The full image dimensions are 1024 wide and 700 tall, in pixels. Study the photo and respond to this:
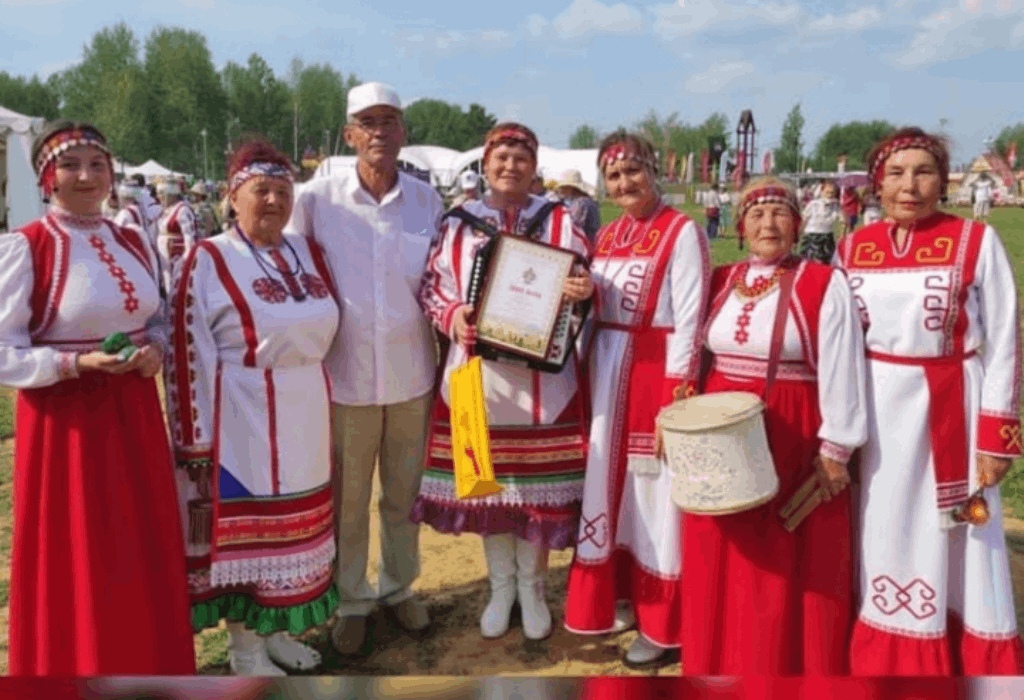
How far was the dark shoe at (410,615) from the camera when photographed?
12.7 ft

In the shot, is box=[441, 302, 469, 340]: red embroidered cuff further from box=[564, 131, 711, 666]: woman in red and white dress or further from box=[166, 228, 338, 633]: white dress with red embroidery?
box=[564, 131, 711, 666]: woman in red and white dress

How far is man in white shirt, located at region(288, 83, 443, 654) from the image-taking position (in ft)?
11.2

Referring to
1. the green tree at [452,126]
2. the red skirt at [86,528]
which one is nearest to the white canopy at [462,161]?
the red skirt at [86,528]

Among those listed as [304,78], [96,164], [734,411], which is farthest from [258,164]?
[304,78]

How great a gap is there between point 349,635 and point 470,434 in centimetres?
113

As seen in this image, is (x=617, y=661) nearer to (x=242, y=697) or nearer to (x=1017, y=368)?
(x=1017, y=368)

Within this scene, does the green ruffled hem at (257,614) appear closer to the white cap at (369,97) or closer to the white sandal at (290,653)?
the white sandal at (290,653)

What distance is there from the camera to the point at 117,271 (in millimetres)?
2770

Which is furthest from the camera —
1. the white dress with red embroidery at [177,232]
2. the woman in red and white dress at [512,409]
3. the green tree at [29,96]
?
the green tree at [29,96]

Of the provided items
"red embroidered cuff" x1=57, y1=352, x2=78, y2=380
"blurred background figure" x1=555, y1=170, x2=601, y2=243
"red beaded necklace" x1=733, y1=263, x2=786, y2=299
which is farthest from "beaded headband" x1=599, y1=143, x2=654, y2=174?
"blurred background figure" x1=555, y1=170, x2=601, y2=243

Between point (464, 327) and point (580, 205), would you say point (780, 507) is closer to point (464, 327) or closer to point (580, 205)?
point (464, 327)

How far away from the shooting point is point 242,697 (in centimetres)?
71

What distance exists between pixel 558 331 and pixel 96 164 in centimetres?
171

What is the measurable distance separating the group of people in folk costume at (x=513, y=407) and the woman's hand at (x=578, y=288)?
4 centimetres
